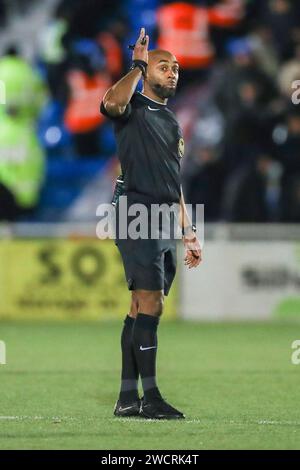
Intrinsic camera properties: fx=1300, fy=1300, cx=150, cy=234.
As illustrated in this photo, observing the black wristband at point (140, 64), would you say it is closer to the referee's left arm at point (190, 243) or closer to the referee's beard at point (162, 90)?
the referee's beard at point (162, 90)

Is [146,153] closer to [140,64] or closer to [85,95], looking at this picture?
[140,64]

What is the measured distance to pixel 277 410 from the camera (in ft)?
25.3

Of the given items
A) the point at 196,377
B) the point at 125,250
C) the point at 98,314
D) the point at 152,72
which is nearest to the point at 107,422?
the point at 125,250

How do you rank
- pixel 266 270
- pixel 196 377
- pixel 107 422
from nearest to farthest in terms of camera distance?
pixel 107 422, pixel 196 377, pixel 266 270

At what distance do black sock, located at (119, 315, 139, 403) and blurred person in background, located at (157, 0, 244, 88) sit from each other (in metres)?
8.96

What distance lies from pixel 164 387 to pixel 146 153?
2.23 metres

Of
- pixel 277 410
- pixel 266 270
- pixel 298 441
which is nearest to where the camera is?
pixel 298 441

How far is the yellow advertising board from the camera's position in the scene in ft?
49.8

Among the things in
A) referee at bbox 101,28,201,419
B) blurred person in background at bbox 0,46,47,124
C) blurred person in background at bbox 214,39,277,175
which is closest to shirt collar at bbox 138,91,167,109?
referee at bbox 101,28,201,419

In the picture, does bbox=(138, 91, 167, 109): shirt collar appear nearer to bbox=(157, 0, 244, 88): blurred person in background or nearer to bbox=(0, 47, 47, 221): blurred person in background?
bbox=(0, 47, 47, 221): blurred person in background

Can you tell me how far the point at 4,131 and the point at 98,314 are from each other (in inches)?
109

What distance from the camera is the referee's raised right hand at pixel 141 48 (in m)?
7.22

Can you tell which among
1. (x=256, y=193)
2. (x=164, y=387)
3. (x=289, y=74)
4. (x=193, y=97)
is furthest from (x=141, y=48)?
(x=193, y=97)

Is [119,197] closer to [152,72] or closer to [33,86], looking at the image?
[152,72]
